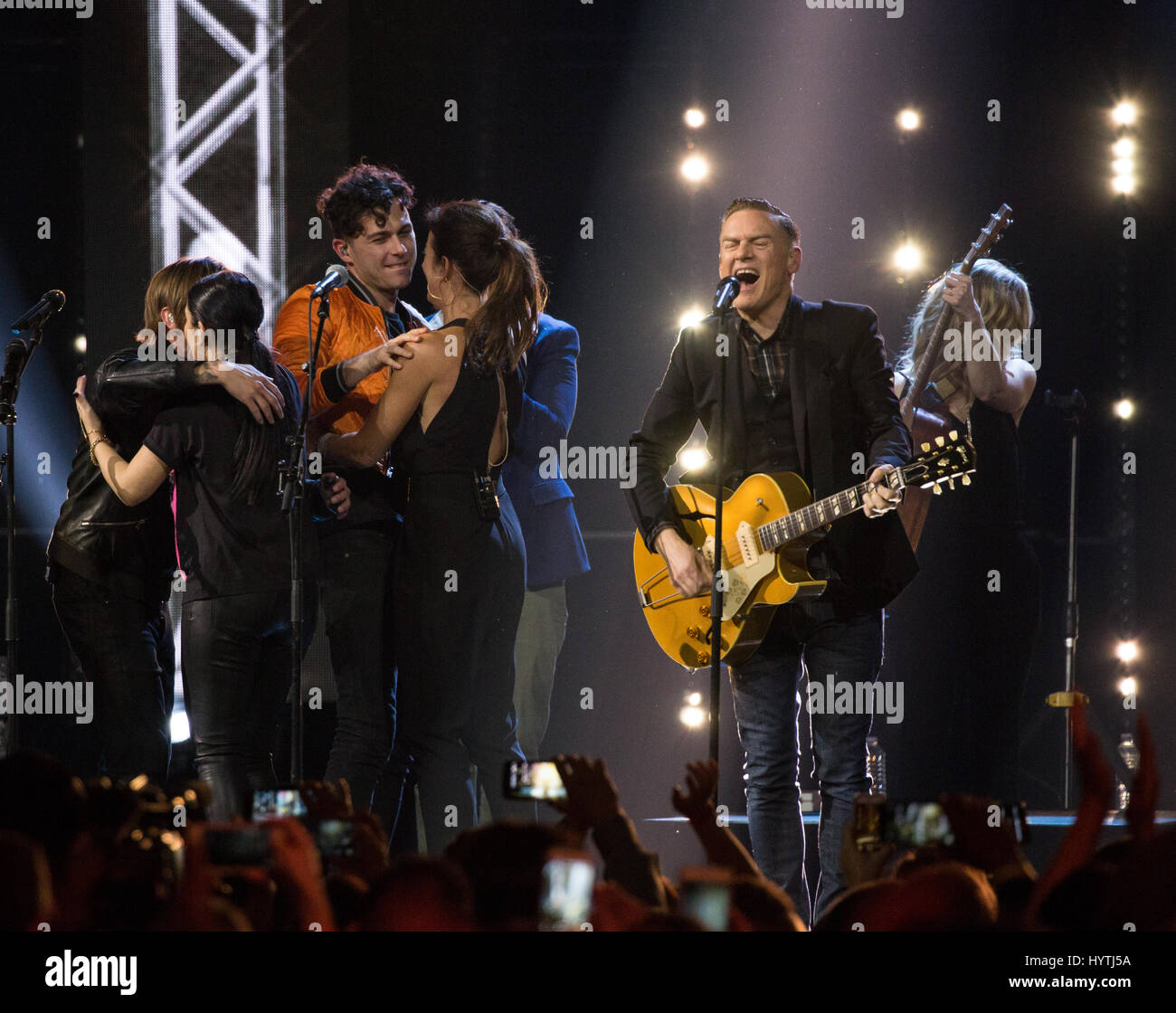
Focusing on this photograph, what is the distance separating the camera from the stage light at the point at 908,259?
19.4 feet

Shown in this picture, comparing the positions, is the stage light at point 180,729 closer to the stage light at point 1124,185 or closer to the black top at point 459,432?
the black top at point 459,432

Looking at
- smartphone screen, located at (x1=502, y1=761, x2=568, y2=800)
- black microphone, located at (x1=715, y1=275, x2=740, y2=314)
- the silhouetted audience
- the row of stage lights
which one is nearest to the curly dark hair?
black microphone, located at (x1=715, y1=275, x2=740, y2=314)

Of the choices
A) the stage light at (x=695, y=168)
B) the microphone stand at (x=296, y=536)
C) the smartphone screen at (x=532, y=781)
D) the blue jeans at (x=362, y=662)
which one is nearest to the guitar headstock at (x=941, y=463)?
the blue jeans at (x=362, y=662)

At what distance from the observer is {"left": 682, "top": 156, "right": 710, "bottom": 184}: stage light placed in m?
5.93

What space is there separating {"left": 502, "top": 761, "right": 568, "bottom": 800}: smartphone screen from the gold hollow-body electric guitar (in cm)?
158

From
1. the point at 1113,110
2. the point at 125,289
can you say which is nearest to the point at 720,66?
the point at 1113,110

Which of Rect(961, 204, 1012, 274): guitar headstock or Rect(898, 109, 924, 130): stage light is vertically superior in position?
Rect(898, 109, 924, 130): stage light

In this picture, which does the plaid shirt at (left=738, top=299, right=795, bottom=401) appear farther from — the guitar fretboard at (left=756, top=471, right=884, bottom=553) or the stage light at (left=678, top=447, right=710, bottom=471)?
the stage light at (left=678, top=447, right=710, bottom=471)

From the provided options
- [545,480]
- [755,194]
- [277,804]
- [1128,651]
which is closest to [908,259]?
[755,194]

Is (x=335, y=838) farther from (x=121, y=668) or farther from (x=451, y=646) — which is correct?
(x=121, y=668)

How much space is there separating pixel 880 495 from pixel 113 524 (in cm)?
222

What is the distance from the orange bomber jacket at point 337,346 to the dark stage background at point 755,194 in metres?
1.44

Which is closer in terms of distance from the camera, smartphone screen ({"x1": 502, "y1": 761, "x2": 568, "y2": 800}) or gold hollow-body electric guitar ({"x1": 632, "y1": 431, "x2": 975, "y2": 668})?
smartphone screen ({"x1": 502, "y1": 761, "x2": 568, "y2": 800})

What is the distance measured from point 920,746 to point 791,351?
2.56 meters
